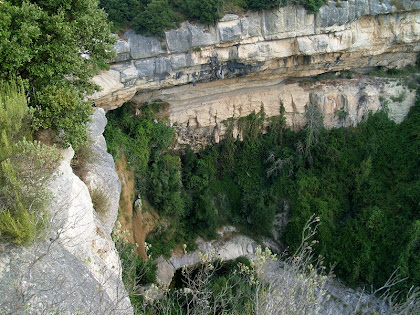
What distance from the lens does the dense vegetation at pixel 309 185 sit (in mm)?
16734

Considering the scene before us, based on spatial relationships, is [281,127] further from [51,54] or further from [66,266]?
[66,266]

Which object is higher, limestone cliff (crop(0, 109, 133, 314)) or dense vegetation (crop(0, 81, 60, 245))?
dense vegetation (crop(0, 81, 60, 245))

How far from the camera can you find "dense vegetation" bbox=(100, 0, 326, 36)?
1510cm

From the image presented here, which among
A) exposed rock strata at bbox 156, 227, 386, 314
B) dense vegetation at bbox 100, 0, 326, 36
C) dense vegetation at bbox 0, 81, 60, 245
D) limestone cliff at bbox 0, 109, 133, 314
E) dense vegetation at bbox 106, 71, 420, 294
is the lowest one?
exposed rock strata at bbox 156, 227, 386, 314

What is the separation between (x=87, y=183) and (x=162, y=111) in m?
9.91

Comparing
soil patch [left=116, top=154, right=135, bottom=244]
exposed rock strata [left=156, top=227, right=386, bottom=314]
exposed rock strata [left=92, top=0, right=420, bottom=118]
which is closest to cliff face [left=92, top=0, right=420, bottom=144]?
exposed rock strata [left=92, top=0, right=420, bottom=118]

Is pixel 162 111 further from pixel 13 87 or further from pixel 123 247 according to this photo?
pixel 13 87

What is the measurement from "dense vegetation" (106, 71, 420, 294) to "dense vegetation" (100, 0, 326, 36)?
14.4 feet

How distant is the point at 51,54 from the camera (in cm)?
759

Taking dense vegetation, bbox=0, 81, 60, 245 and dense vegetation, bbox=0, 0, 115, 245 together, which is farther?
dense vegetation, bbox=0, 0, 115, 245

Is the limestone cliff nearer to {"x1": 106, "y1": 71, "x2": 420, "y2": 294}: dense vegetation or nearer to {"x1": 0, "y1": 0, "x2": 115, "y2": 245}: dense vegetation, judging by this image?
{"x1": 0, "y1": 0, "x2": 115, "y2": 245}: dense vegetation

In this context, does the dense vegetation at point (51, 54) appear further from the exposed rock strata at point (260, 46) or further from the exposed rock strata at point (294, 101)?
the exposed rock strata at point (294, 101)

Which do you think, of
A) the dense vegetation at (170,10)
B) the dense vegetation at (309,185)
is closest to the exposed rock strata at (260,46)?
the dense vegetation at (170,10)

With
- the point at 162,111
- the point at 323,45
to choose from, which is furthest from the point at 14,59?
the point at 323,45
